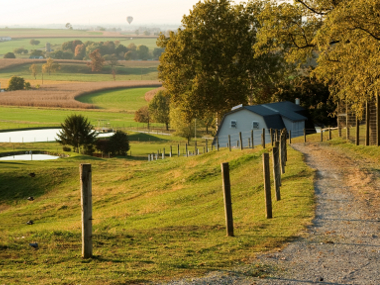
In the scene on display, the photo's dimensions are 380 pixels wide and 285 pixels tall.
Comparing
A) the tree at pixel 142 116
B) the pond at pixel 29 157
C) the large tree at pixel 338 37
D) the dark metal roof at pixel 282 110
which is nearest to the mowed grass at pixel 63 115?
the tree at pixel 142 116

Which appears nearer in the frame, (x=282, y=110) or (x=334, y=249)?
(x=334, y=249)

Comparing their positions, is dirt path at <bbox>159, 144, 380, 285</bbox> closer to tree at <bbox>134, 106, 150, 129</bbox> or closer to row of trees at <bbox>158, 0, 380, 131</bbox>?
row of trees at <bbox>158, 0, 380, 131</bbox>

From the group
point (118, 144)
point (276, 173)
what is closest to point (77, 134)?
point (118, 144)

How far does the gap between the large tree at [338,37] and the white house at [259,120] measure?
84.8ft

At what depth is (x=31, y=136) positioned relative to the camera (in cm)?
10712

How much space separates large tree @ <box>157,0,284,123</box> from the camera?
212 ft

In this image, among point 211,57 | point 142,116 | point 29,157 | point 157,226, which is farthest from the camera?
point 142,116

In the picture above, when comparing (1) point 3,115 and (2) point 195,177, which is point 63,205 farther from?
(1) point 3,115

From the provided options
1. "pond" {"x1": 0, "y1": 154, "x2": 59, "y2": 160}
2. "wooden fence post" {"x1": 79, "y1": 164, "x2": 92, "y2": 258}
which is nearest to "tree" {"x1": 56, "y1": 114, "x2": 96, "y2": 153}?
"pond" {"x1": 0, "y1": 154, "x2": 59, "y2": 160}

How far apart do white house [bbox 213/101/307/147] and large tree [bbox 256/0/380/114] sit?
25.8m

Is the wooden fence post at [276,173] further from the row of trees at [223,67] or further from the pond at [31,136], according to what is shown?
the pond at [31,136]

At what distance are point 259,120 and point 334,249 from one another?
51.8 m

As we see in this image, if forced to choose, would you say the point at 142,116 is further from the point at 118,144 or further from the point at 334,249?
the point at 334,249

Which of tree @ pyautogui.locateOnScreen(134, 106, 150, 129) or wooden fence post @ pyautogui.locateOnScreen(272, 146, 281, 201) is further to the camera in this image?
tree @ pyautogui.locateOnScreen(134, 106, 150, 129)
